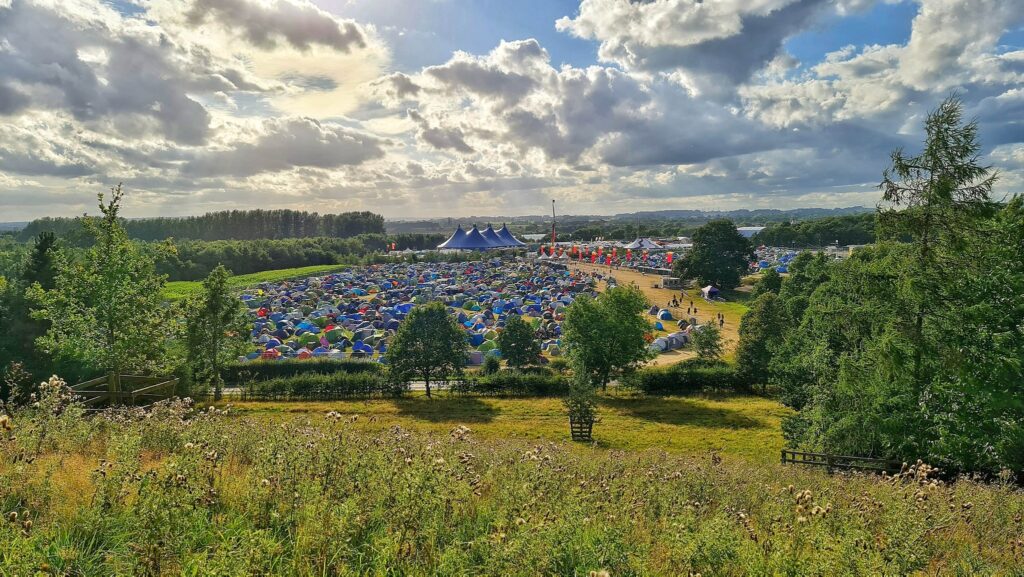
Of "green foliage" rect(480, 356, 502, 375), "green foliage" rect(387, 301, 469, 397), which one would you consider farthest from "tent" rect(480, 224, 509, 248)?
"green foliage" rect(387, 301, 469, 397)

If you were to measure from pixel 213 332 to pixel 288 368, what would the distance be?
889 centimetres

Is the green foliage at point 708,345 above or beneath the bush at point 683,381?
above

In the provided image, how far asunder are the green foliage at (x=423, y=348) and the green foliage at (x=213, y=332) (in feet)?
32.6

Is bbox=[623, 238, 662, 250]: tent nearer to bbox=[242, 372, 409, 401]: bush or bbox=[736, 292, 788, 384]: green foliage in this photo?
bbox=[736, 292, 788, 384]: green foliage

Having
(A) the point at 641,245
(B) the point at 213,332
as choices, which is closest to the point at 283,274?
(B) the point at 213,332

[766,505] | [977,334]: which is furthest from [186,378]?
[977,334]

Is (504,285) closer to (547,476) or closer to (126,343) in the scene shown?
(126,343)

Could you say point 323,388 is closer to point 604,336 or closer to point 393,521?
point 604,336

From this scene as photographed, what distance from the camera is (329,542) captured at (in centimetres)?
412

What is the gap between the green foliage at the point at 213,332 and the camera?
31.0 metres

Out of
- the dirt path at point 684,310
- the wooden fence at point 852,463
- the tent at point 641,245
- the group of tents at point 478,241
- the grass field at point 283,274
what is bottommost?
the dirt path at point 684,310

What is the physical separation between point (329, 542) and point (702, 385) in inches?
1351

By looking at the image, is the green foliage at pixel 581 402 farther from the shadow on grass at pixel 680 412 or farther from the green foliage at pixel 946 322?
the green foliage at pixel 946 322

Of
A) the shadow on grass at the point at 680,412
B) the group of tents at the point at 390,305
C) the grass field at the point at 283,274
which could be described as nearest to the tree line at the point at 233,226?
the grass field at the point at 283,274
